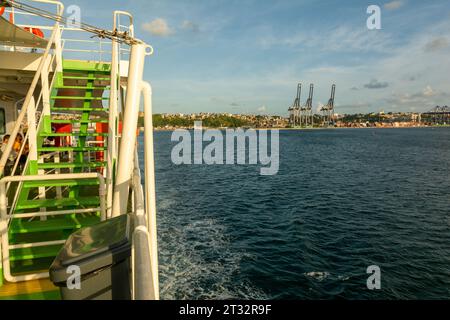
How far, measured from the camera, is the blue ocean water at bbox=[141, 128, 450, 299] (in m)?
11.8

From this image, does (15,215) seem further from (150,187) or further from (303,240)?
(303,240)

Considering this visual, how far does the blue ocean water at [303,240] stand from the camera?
11.8m

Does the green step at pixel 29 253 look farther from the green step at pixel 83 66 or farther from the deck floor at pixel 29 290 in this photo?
the green step at pixel 83 66

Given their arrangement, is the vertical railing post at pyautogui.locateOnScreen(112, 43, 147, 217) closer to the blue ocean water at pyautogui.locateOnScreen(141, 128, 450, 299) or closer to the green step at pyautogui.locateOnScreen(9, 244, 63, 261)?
the green step at pyautogui.locateOnScreen(9, 244, 63, 261)

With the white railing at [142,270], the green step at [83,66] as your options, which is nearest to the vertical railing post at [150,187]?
the white railing at [142,270]

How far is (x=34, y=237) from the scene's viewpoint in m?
5.87

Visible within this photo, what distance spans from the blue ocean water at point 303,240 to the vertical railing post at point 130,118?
799cm

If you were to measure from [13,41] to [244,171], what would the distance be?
34778mm

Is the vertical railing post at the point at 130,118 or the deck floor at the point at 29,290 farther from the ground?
the vertical railing post at the point at 130,118

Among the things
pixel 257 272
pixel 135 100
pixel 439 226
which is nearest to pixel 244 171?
pixel 439 226

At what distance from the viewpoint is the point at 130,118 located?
3.73 metres

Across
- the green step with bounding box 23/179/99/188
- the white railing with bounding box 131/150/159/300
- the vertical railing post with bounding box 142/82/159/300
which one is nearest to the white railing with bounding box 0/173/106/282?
the green step with bounding box 23/179/99/188

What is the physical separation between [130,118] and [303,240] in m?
14.4

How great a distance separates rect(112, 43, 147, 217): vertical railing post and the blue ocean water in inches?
314
